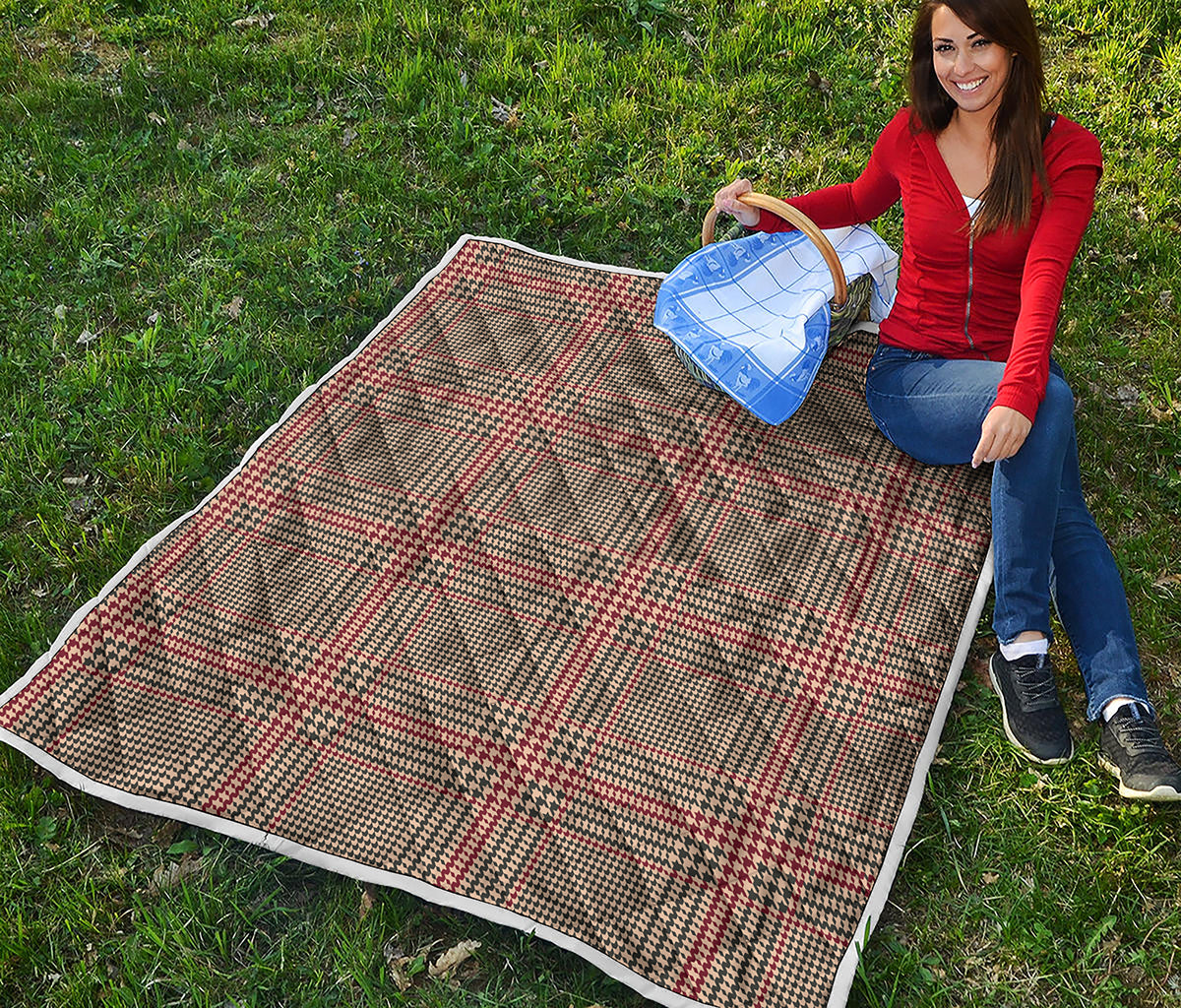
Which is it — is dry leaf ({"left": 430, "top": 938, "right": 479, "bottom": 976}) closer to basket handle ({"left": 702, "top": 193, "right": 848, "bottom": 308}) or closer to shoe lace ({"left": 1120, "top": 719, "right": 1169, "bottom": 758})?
shoe lace ({"left": 1120, "top": 719, "right": 1169, "bottom": 758})

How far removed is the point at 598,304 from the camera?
150 inches

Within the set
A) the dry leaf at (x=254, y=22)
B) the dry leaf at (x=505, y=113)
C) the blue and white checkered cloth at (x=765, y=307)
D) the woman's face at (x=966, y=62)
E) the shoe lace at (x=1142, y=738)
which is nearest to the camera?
the shoe lace at (x=1142, y=738)

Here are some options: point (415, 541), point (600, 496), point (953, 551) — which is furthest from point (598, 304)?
point (953, 551)

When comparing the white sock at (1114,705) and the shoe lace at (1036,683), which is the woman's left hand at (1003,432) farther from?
the white sock at (1114,705)

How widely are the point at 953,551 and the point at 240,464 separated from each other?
6.88 ft

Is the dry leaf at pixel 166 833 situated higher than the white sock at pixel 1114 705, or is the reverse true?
Answer: the white sock at pixel 1114 705

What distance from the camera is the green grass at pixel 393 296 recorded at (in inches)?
94.5

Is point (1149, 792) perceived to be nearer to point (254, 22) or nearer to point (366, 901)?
point (366, 901)

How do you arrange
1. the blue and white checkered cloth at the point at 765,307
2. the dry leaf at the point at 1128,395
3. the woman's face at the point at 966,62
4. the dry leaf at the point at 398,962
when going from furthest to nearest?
1. the dry leaf at the point at 1128,395
2. the blue and white checkered cloth at the point at 765,307
3. the woman's face at the point at 966,62
4. the dry leaf at the point at 398,962

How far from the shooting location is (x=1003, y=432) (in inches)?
102

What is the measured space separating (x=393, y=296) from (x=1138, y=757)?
2.83 m

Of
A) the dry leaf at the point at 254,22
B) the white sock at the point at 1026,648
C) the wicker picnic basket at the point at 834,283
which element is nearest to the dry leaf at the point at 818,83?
the wicker picnic basket at the point at 834,283

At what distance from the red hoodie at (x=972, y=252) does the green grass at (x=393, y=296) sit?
24.9 inches

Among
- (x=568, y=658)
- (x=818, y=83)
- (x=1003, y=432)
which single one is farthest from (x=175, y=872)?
(x=818, y=83)
